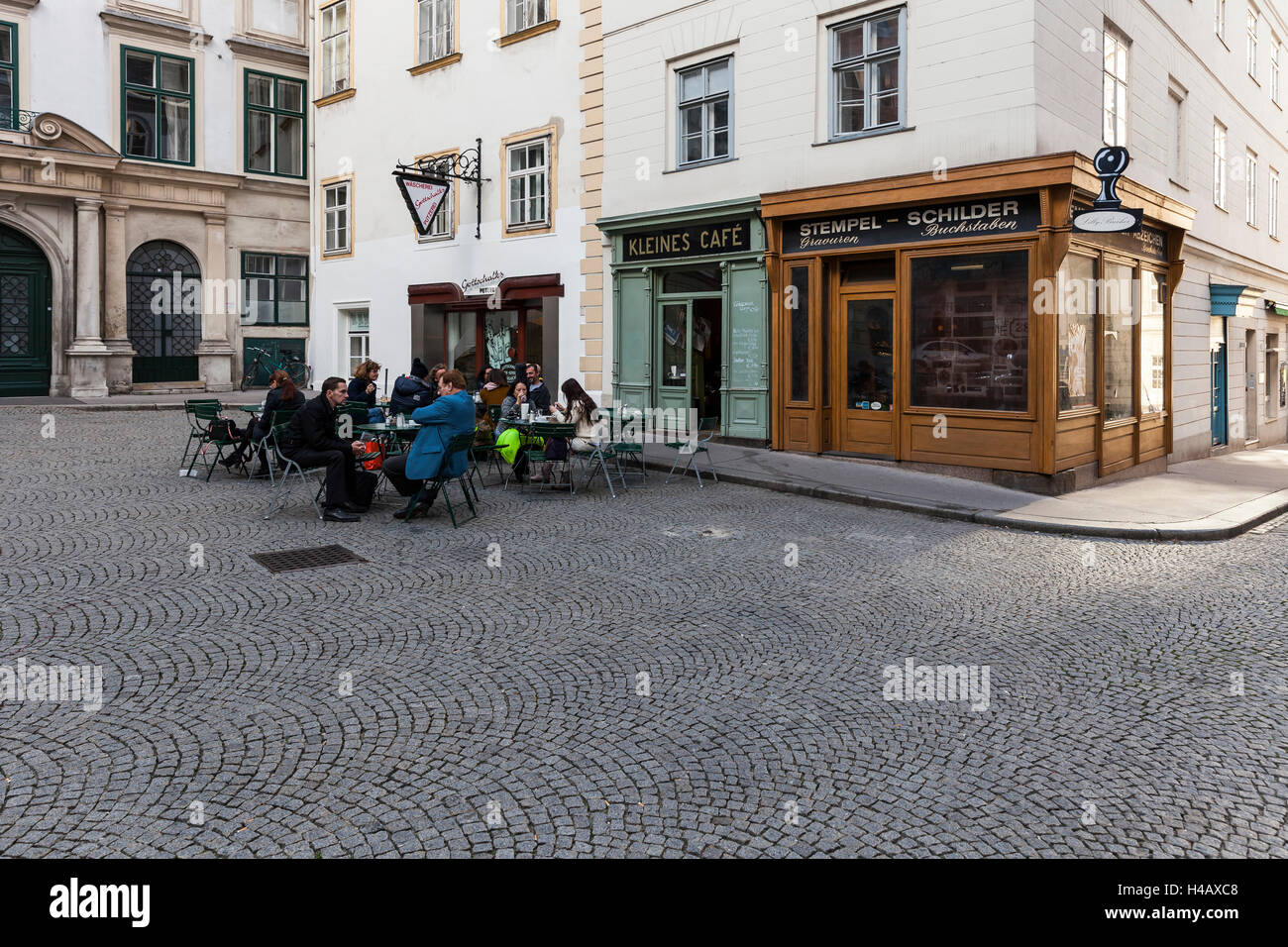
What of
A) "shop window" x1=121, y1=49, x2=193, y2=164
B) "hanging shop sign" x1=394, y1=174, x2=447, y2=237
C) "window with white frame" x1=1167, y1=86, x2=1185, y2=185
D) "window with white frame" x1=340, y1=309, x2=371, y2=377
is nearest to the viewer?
"window with white frame" x1=1167, y1=86, x2=1185, y2=185

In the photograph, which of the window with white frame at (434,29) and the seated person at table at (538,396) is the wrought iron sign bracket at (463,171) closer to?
the window with white frame at (434,29)

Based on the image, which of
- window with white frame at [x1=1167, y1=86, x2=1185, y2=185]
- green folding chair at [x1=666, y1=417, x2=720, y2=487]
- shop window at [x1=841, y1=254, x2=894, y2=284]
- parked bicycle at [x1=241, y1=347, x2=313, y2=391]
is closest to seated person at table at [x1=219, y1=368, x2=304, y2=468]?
green folding chair at [x1=666, y1=417, x2=720, y2=487]

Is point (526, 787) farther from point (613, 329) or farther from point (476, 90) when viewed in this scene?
point (476, 90)

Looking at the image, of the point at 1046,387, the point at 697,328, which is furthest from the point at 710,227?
the point at 1046,387

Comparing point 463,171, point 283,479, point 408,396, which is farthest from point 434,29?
point 283,479

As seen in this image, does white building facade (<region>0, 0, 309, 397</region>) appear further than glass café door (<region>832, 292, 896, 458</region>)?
Yes

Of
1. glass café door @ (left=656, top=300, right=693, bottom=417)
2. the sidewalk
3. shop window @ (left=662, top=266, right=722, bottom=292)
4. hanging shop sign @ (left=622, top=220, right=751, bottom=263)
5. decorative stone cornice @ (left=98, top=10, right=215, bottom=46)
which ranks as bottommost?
the sidewalk

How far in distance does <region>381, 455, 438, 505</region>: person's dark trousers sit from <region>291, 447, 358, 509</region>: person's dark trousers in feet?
1.40

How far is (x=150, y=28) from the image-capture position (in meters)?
26.7

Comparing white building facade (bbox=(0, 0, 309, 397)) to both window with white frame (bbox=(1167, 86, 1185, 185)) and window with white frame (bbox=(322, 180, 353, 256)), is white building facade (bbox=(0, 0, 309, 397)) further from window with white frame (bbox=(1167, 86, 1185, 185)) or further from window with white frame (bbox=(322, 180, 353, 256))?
window with white frame (bbox=(1167, 86, 1185, 185))

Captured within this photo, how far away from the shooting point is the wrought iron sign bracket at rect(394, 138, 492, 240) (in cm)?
2092

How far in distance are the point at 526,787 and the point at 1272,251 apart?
26.8 meters

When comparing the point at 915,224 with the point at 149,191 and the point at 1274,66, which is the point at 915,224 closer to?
the point at 1274,66

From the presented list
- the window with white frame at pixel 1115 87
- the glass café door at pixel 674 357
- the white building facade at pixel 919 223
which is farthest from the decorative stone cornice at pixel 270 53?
the window with white frame at pixel 1115 87
